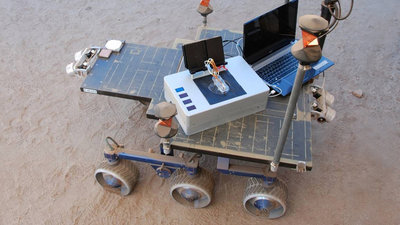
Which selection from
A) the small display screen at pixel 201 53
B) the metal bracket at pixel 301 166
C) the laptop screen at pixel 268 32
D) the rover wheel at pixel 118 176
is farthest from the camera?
the rover wheel at pixel 118 176

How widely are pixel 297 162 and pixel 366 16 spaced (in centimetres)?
278

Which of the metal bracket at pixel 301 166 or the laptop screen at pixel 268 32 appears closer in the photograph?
the metal bracket at pixel 301 166

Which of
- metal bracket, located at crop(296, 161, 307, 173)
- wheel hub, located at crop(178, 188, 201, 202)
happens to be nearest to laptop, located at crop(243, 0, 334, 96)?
metal bracket, located at crop(296, 161, 307, 173)

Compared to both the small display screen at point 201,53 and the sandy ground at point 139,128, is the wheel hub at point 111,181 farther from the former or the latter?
the small display screen at point 201,53

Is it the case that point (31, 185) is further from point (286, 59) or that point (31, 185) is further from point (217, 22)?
point (217, 22)

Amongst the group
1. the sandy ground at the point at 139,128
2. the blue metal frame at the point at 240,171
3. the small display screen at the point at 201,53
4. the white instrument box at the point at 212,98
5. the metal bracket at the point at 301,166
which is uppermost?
the small display screen at the point at 201,53

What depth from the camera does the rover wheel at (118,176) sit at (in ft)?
7.75

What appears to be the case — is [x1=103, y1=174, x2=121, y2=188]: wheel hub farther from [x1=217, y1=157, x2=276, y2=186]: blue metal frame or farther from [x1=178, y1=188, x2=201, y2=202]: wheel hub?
[x1=217, y1=157, x2=276, y2=186]: blue metal frame

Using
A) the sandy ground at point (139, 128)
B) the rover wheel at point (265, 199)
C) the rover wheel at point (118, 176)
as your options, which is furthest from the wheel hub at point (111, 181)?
the rover wheel at point (265, 199)

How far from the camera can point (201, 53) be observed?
2.16 metres

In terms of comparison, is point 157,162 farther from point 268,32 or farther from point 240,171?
point 268,32

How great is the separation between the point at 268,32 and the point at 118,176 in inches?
52.4

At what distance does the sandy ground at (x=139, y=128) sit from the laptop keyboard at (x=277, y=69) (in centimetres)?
72

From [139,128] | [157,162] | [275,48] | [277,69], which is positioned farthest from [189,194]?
[275,48]
